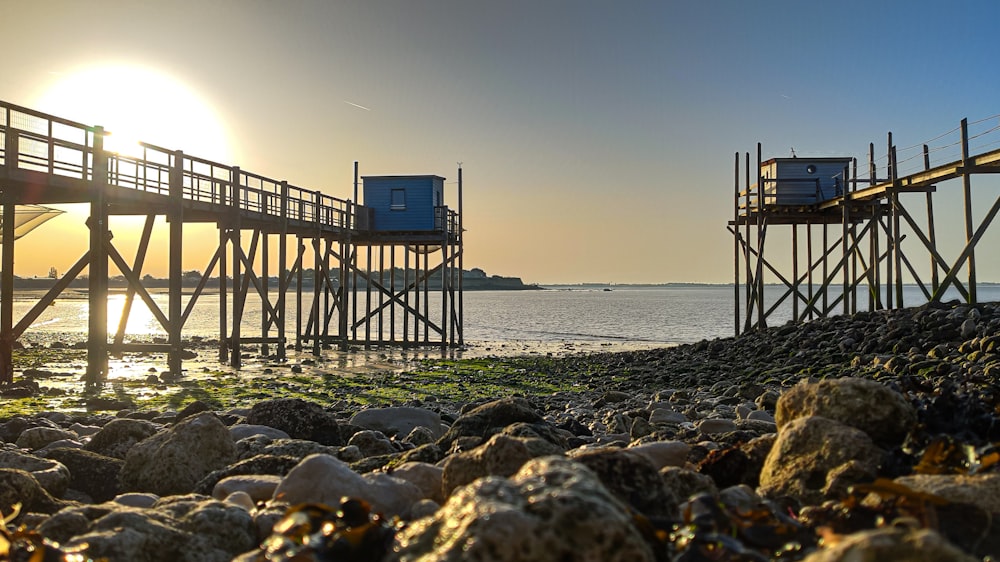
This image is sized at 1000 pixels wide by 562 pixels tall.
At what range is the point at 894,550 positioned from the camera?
231 centimetres

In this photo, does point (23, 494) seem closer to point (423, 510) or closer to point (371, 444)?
point (371, 444)

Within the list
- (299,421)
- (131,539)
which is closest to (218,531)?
(131,539)

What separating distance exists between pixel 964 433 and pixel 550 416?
673cm

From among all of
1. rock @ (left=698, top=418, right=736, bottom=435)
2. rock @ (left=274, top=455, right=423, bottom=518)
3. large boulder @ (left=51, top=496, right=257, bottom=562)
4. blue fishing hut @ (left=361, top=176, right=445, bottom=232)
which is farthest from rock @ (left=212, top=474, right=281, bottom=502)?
blue fishing hut @ (left=361, top=176, right=445, bottom=232)

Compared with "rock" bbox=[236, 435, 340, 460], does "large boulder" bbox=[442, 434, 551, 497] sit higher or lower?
higher

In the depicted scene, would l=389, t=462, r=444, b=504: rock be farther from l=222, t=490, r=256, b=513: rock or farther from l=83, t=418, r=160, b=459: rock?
l=83, t=418, r=160, b=459: rock

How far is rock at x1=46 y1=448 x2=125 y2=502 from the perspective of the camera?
5883mm

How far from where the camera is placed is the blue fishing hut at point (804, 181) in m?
25.6

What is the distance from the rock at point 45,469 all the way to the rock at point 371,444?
2.15 m

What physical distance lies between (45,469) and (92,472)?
336 mm

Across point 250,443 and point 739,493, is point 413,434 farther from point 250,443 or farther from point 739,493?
point 739,493

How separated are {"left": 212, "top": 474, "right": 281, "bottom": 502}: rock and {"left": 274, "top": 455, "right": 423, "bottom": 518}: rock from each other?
0.36 metres

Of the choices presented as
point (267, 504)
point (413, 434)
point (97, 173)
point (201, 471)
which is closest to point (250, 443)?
point (201, 471)

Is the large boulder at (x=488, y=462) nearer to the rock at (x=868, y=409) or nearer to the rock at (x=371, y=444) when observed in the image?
the rock at (x=868, y=409)
